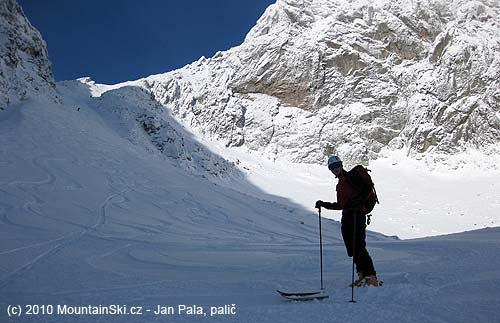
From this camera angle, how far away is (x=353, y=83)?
5269cm

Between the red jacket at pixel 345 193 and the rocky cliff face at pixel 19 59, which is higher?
the rocky cliff face at pixel 19 59

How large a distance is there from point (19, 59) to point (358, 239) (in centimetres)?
3042

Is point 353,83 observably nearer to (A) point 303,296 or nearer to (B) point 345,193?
(B) point 345,193

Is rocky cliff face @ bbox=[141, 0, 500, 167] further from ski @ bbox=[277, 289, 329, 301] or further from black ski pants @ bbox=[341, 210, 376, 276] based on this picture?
ski @ bbox=[277, 289, 329, 301]

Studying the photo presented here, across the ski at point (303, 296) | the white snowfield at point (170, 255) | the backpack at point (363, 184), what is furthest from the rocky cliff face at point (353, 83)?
the ski at point (303, 296)

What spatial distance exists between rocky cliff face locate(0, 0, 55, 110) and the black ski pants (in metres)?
21.8

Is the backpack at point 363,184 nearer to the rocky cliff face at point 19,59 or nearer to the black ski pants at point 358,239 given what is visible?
the black ski pants at point 358,239

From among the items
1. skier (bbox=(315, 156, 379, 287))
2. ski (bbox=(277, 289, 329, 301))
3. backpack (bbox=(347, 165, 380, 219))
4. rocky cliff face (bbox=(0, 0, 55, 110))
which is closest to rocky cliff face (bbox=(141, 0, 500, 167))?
rocky cliff face (bbox=(0, 0, 55, 110))

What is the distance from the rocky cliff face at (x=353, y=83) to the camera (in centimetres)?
4753

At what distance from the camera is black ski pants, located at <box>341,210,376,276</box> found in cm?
425

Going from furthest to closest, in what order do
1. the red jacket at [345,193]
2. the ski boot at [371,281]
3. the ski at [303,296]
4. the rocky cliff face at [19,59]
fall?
the rocky cliff face at [19,59]
the red jacket at [345,193]
the ski boot at [371,281]
the ski at [303,296]

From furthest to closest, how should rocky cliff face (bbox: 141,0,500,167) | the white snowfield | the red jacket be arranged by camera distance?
rocky cliff face (bbox: 141,0,500,167) → the red jacket → the white snowfield

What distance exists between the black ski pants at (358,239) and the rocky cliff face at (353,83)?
42.6m

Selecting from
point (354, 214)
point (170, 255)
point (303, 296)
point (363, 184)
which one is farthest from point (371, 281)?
point (170, 255)
